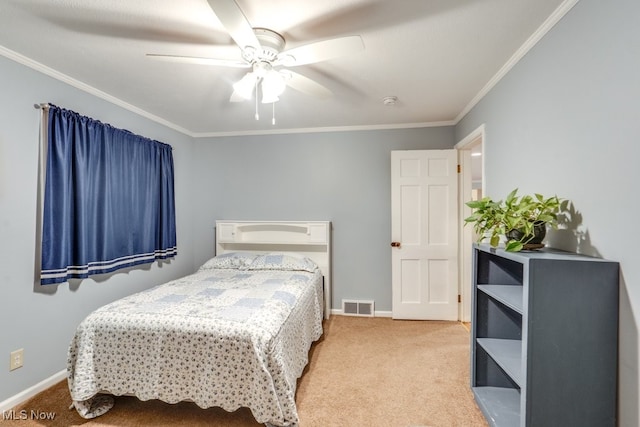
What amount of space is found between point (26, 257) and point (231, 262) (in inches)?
67.8

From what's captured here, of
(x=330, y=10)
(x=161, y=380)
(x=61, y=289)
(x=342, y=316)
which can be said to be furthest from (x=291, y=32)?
(x=342, y=316)

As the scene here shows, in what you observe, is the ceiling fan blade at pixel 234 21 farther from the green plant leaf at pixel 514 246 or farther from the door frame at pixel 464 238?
the door frame at pixel 464 238

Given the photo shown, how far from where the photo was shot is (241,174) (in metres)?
3.89

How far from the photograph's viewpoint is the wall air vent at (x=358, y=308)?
362 centimetres

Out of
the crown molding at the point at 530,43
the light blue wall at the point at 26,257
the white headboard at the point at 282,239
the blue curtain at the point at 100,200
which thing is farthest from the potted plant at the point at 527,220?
the light blue wall at the point at 26,257

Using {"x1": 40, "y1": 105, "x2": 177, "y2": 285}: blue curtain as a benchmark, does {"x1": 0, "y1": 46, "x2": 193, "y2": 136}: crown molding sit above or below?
above

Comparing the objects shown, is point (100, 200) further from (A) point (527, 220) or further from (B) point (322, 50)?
(A) point (527, 220)

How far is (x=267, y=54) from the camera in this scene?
5.71 feet

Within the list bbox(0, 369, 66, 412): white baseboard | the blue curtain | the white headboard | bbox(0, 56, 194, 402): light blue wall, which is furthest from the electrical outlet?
the white headboard

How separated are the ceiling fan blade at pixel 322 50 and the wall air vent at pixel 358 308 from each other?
111 inches

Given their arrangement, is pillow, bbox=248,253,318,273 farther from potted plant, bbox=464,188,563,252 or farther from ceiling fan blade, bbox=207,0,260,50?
ceiling fan blade, bbox=207,0,260,50

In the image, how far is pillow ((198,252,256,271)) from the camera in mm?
3373

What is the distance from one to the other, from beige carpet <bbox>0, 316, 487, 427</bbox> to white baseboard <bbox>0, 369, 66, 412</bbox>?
2.1 inches

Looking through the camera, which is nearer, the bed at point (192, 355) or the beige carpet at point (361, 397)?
the bed at point (192, 355)
